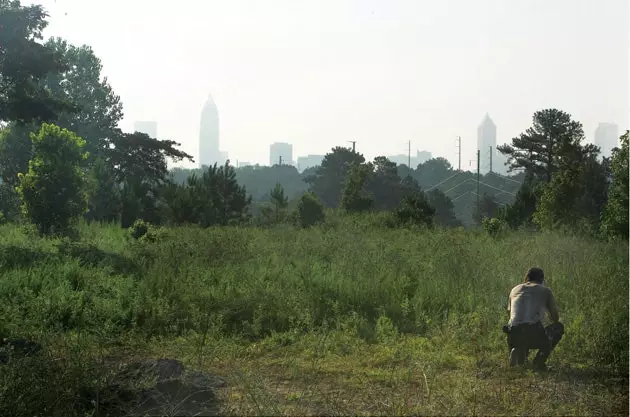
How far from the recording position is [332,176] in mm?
33344

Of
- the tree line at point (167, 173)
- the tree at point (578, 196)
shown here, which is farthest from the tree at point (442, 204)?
the tree at point (578, 196)

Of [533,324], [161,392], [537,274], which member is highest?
[537,274]

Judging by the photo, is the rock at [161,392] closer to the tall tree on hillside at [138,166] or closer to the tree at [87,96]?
the tree at [87,96]

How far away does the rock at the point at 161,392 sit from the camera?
3898 mm

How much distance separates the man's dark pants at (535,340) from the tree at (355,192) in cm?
1999

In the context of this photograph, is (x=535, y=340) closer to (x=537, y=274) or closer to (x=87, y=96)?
(x=537, y=274)

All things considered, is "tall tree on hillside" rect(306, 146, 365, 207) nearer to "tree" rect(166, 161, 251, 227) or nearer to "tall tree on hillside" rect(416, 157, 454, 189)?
"tall tree on hillside" rect(416, 157, 454, 189)

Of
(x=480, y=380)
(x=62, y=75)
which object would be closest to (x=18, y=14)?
(x=62, y=75)

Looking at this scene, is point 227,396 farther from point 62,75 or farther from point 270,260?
point 62,75

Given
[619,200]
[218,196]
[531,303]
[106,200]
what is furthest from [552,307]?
→ [106,200]

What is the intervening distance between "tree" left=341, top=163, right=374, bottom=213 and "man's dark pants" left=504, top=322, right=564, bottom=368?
65.6ft

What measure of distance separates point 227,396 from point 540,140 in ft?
34.2

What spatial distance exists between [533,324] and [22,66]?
1263 cm

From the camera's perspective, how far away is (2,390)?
413cm
